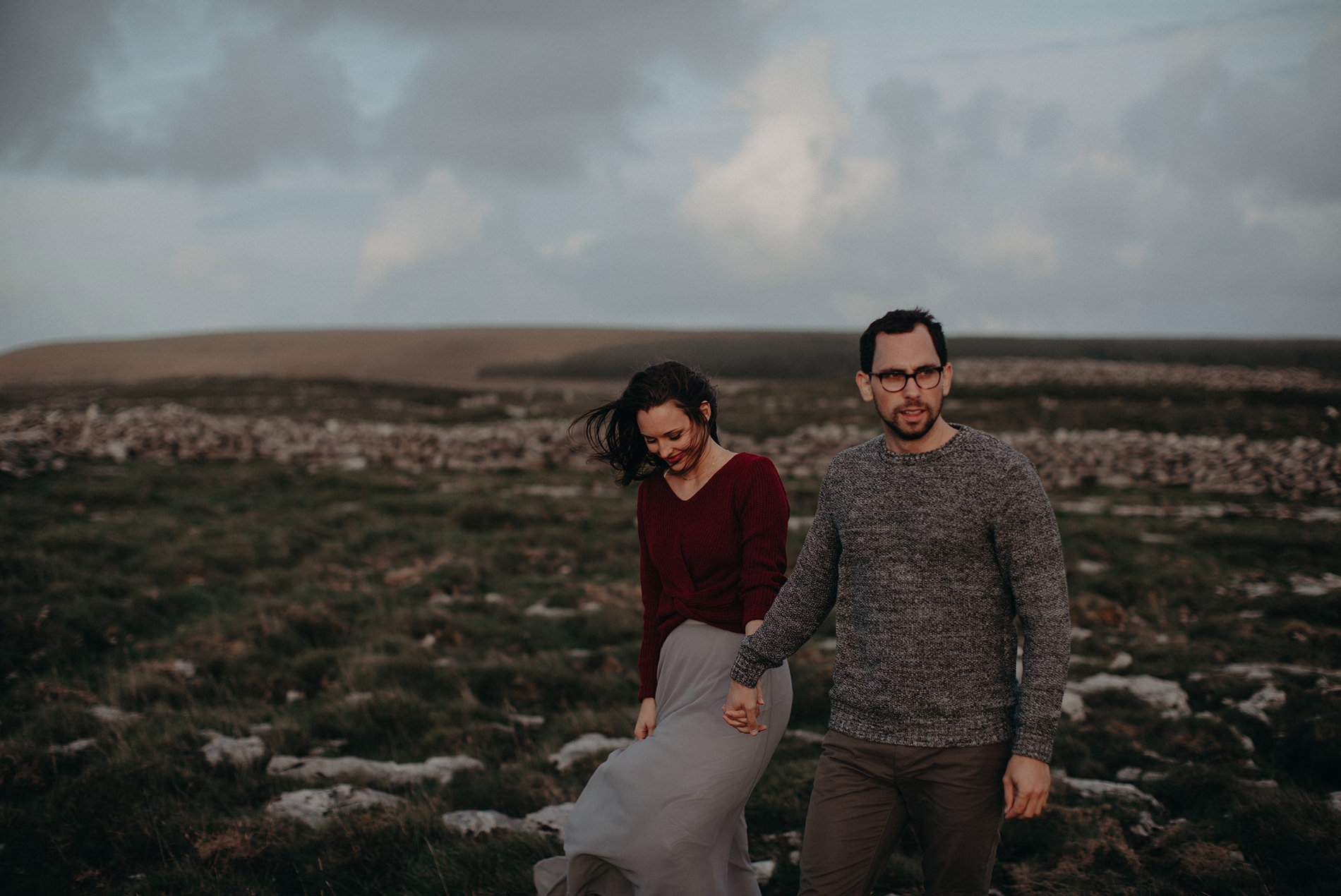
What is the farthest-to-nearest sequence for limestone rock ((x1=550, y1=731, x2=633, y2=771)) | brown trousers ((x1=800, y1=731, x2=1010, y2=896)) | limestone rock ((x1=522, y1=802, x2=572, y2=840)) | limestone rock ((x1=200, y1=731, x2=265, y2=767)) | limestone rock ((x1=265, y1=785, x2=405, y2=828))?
1. limestone rock ((x1=550, y1=731, x2=633, y2=771))
2. limestone rock ((x1=200, y1=731, x2=265, y2=767))
3. limestone rock ((x1=265, y1=785, x2=405, y2=828))
4. limestone rock ((x1=522, y1=802, x2=572, y2=840))
5. brown trousers ((x1=800, y1=731, x2=1010, y2=896))

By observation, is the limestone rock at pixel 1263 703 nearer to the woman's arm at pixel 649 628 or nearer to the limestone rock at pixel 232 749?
the woman's arm at pixel 649 628

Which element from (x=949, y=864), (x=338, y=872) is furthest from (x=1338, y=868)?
(x=338, y=872)

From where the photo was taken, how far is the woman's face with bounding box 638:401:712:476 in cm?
349

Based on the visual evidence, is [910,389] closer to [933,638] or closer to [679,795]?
[933,638]

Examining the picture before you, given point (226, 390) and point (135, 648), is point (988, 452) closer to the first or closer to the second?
point (135, 648)

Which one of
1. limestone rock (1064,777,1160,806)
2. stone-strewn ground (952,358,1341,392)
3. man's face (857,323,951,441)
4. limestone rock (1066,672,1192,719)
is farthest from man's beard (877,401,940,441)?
stone-strewn ground (952,358,1341,392)

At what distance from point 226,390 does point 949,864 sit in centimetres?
5146

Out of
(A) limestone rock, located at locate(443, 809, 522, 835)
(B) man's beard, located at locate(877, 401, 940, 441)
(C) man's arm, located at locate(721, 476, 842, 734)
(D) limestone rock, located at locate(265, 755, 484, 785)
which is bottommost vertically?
(D) limestone rock, located at locate(265, 755, 484, 785)

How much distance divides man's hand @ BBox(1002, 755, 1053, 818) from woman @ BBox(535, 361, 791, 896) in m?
0.98

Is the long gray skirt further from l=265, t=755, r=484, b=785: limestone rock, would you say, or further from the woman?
l=265, t=755, r=484, b=785: limestone rock

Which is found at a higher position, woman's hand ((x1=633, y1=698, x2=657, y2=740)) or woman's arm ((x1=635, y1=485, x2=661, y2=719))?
woman's arm ((x1=635, y1=485, x2=661, y2=719))

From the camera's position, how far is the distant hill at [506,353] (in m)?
45.6

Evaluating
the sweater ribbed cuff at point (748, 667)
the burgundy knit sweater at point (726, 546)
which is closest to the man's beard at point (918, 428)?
the burgundy knit sweater at point (726, 546)

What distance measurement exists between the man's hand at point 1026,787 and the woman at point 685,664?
38.4 inches
